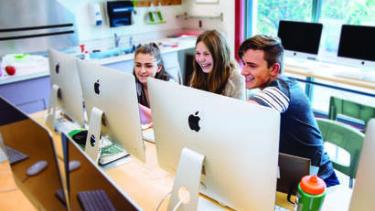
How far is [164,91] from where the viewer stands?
101 cm

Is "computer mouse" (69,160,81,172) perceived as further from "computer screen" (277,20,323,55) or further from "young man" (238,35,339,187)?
"computer screen" (277,20,323,55)

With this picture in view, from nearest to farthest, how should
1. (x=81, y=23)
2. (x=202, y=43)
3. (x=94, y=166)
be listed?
1. (x=94, y=166)
2. (x=202, y=43)
3. (x=81, y=23)

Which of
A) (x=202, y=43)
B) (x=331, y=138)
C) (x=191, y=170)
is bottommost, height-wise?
(x=331, y=138)

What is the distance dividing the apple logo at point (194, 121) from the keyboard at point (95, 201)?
0.35 meters

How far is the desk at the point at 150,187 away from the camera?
3.67 feet

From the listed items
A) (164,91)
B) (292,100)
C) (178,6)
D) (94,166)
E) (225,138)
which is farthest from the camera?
(178,6)

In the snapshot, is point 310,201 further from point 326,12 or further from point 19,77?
point 326,12

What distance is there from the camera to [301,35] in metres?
3.22

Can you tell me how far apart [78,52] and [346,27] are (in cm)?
266

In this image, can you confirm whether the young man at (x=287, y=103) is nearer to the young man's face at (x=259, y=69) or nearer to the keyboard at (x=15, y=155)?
the young man's face at (x=259, y=69)

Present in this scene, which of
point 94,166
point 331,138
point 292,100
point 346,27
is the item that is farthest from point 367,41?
point 94,166

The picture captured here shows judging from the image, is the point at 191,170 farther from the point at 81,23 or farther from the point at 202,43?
the point at 81,23

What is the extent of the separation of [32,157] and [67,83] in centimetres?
68

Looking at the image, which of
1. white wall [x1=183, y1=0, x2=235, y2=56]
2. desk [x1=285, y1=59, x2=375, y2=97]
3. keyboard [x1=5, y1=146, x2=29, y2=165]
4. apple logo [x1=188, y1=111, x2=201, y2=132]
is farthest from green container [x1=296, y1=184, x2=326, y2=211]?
white wall [x1=183, y1=0, x2=235, y2=56]
